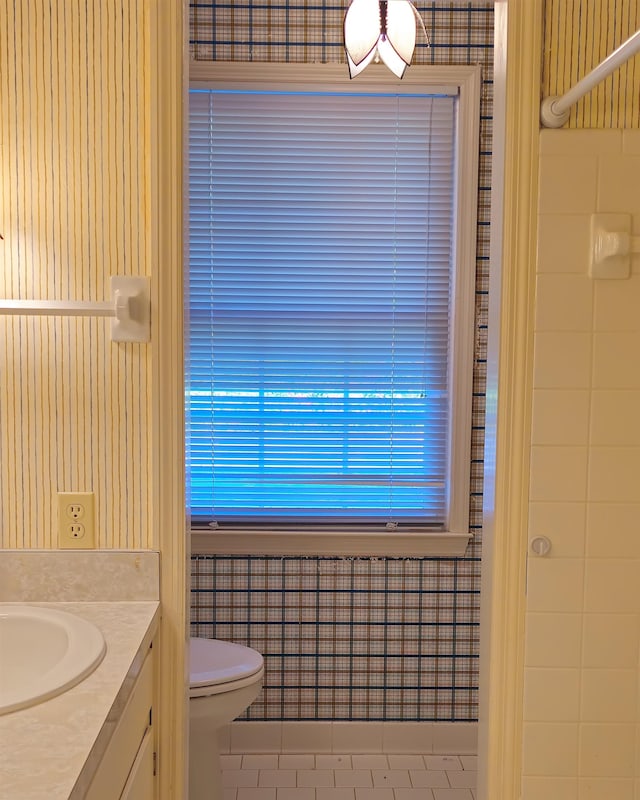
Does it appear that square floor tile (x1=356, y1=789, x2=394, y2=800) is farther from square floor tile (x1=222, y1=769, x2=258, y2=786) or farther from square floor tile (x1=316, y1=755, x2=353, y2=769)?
square floor tile (x1=222, y1=769, x2=258, y2=786)

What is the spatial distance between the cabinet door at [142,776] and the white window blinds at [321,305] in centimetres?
121

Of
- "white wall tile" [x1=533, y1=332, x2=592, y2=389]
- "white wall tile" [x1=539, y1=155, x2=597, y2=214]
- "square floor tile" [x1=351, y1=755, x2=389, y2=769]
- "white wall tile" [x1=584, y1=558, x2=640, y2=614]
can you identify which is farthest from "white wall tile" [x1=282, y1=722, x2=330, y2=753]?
"white wall tile" [x1=539, y1=155, x2=597, y2=214]

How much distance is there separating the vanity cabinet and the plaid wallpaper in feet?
3.77

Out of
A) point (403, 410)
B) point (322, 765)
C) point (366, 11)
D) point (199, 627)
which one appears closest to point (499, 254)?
point (366, 11)

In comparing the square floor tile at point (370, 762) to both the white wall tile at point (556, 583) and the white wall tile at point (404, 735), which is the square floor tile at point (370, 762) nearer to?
the white wall tile at point (404, 735)

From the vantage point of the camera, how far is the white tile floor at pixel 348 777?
2.43 metres

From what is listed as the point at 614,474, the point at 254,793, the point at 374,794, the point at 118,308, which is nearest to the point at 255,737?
the point at 254,793

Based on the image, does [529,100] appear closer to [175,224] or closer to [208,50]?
[175,224]

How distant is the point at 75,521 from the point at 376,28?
1113 mm

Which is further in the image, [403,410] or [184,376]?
[403,410]

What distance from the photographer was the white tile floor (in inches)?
95.5

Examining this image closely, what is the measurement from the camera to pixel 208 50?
247 cm

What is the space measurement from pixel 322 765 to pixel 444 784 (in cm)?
41

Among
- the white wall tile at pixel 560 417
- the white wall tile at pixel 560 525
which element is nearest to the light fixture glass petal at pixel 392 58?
the white wall tile at pixel 560 417
